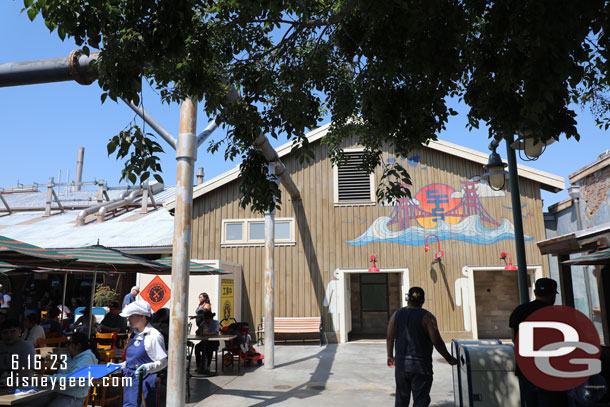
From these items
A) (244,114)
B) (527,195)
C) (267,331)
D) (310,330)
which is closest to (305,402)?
(267,331)

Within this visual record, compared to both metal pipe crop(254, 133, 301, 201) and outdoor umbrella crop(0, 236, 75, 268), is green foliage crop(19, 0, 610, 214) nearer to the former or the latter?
metal pipe crop(254, 133, 301, 201)

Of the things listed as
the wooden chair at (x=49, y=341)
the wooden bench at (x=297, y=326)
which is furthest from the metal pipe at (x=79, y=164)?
the wooden chair at (x=49, y=341)

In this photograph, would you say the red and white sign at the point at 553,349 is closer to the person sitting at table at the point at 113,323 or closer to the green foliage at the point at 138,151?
the green foliage at the point at 138,151

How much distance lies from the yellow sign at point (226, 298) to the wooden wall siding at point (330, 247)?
1.04m

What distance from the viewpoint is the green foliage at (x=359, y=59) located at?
3.51m

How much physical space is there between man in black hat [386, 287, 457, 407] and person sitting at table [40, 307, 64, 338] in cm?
774

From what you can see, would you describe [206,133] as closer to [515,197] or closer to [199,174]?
[515,197]

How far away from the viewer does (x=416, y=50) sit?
13.9 ft

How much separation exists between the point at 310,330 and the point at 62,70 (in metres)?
10.7

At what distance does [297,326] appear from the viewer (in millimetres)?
14633

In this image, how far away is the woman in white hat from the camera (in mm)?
4695

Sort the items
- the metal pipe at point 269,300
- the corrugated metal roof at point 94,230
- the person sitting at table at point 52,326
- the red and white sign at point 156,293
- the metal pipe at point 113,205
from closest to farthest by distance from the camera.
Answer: the person sitting at table at point 52,326, the metal pipe at point 269,300, the red and white sign at point 156,293, the corrugated metal roof at point 94,230, the metal pipe at point 113,205

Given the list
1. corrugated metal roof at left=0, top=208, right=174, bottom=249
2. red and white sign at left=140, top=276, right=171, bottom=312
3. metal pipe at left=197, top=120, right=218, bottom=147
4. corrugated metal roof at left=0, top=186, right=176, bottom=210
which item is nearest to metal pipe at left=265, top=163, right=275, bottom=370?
metal pipe at left=197, top=120, right=218, bottom=147

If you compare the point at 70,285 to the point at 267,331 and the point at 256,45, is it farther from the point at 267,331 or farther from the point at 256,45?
the point at 256,45
